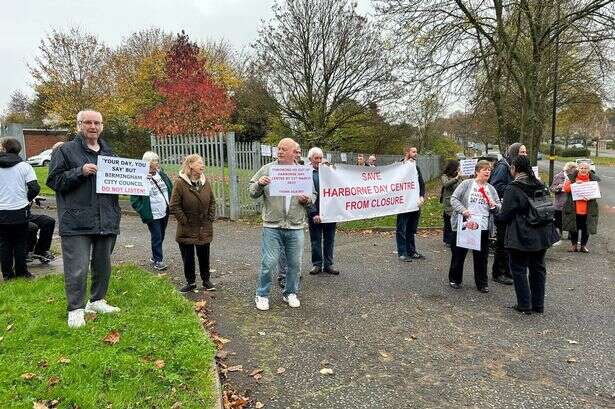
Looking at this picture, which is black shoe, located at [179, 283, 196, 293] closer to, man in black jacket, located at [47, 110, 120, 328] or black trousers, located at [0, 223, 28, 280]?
man in black jacket, located at [47, 110, 120, 328]

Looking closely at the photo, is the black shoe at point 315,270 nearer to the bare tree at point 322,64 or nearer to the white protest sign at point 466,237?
the white protest sign at point 466,237

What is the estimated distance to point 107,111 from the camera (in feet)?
95.4

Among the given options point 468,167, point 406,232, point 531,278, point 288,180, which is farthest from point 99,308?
point 468,167

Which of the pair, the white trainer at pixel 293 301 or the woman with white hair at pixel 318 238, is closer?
the white trainer at pixel 293 301

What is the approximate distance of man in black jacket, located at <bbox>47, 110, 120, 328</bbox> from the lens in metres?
4.61

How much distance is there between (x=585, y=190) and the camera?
934 cm

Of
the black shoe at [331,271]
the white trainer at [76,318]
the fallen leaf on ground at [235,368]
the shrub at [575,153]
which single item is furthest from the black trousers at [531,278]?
the shrub at [575,153]

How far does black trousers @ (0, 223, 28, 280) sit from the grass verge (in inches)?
36.3

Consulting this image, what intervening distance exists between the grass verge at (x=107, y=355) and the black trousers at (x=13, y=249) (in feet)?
3.02

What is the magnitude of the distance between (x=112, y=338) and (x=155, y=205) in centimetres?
341

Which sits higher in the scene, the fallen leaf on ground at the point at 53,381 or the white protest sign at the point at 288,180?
the white protest sign at the point at 288,180

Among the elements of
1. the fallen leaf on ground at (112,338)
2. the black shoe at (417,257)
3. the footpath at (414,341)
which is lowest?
the footpath at (414,341)

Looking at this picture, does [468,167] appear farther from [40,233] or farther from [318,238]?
[40,233]

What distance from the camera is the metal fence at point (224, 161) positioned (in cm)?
1338
